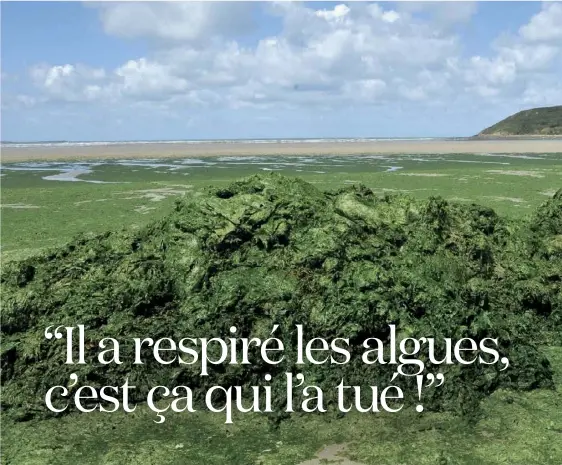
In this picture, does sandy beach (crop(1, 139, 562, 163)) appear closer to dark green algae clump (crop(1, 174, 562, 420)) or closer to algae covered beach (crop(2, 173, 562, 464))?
dark green algae clump (crop(1, 174, 562, 420))

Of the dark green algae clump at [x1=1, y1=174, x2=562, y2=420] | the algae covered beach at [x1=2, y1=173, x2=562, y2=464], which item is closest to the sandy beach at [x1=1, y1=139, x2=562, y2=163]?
the dark green algae clump at [x1=1, y1=174, x2=562, y2=420]

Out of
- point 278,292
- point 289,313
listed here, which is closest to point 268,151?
point 278,292

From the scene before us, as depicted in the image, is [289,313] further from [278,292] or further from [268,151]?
[268,151]

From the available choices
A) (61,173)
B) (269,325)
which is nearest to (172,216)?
(269,325)

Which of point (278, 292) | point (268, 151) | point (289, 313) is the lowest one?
point (289, 313)

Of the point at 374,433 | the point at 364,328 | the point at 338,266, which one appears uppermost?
the point at 338,266

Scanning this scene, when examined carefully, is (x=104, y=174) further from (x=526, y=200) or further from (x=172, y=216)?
(x=172, y=216)

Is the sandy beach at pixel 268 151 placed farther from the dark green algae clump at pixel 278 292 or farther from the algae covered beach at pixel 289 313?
the algae covered beach at pixel 289 313

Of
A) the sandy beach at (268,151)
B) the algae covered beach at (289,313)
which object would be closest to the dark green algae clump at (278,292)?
the algae covered beach at (289,313)
